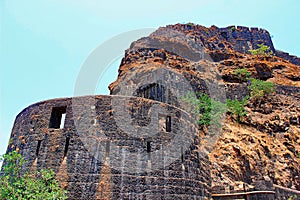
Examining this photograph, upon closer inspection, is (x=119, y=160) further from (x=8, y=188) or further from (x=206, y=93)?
(x=206, y=93)

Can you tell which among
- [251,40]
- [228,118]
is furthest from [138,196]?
[251,40]

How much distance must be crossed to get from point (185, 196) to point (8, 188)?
611 centimetres

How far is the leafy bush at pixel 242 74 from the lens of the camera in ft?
84.7

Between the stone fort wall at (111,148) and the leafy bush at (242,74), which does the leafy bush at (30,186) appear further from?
the leafy bush at (242,74)

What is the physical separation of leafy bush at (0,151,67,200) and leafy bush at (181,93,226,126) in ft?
37.8

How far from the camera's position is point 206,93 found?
2266 centimetres

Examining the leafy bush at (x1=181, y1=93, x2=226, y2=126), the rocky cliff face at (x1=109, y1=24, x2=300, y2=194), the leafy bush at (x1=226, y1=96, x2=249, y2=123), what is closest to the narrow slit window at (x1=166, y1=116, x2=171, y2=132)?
the rocky cliff face at (x1=109, y1=24, x2=300, y2=194)

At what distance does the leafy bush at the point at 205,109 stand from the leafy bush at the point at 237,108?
0.87 m

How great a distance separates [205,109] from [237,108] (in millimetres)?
3126

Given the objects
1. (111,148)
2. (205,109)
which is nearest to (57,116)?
(111,148)

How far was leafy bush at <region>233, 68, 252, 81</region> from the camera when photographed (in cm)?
2581

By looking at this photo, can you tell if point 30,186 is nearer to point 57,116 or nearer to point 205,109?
point 57,116

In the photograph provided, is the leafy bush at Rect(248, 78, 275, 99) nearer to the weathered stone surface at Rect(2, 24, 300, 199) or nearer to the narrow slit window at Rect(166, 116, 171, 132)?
the weathered stone surface at Rect(2, 24, 300, 199)

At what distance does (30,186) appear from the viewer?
8.52 metres
